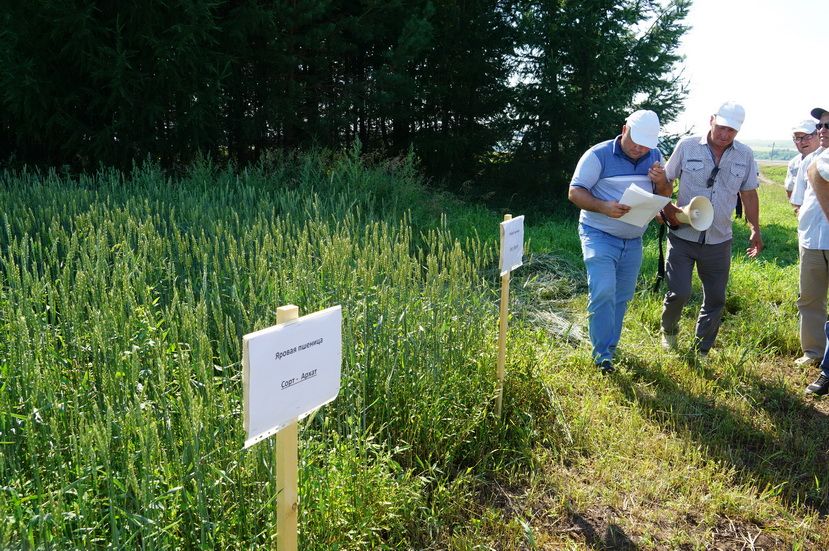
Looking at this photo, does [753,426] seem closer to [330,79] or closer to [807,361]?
[807,361]

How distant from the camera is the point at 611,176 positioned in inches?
161

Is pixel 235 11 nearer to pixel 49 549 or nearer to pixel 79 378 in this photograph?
pixel 79 378

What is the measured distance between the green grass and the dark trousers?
22 centimetres

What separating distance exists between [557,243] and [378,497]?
5907mm

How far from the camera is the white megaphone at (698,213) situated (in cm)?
413

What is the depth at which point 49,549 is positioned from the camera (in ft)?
5.24

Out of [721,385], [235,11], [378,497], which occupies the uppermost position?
[235,11]

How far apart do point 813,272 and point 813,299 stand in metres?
0.20

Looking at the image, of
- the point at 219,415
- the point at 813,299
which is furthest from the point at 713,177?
the point at 219,415

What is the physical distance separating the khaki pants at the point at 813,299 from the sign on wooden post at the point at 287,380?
381 cm

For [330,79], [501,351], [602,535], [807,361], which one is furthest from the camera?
[330,79]

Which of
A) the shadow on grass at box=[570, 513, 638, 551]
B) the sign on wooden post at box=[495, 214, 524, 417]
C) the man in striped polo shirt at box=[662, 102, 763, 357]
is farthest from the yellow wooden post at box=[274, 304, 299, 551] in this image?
the man in striped polo shirt at box=[662, 102, 763, 357]

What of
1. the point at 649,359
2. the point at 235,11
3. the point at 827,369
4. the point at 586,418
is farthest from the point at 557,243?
the point at 235,11

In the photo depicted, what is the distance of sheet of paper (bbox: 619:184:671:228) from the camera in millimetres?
3826
